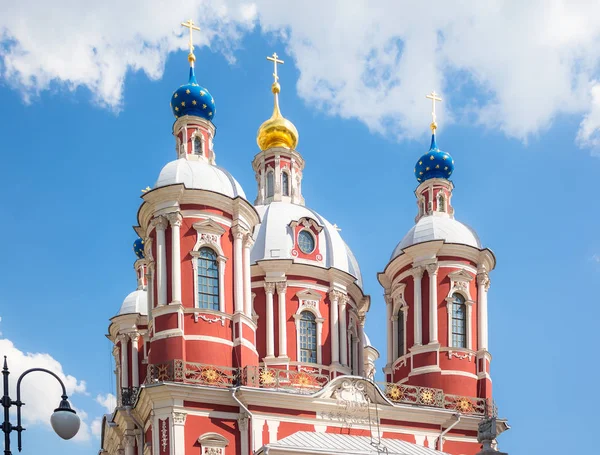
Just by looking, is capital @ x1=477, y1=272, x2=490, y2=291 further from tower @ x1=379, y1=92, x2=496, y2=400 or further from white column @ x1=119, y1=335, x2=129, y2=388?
white column @ x1=119, y1=335, x2=129, y2=388

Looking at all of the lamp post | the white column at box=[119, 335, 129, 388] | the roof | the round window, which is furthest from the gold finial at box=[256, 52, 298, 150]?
the lamp post

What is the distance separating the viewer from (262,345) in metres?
33.4

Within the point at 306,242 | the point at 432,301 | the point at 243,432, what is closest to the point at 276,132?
the point at 306,242

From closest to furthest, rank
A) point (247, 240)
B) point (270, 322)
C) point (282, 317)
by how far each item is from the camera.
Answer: point (247, 240), point (270, 322), point (282, 317)

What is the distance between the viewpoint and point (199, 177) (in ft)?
100

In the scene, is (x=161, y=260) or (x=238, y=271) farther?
(x=238, y=271)

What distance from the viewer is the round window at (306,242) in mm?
35000

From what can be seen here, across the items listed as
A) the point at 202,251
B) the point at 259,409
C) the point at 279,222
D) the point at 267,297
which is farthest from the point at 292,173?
the point at 259,409

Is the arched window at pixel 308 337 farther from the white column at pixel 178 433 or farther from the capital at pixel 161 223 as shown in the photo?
the white column at pixel 178 433

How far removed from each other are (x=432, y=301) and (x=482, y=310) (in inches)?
65.8

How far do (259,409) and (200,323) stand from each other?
9.15ft

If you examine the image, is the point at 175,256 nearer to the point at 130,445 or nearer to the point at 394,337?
the point at 130,445

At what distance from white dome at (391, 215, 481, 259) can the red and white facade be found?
5 cm

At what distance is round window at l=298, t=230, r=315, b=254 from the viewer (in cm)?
3500
